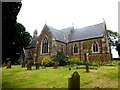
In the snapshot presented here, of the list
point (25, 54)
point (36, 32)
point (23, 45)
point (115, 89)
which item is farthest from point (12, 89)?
point (36, 32)

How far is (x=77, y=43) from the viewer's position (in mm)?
37969

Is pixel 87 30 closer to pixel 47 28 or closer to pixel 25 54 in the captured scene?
pixel 47 28

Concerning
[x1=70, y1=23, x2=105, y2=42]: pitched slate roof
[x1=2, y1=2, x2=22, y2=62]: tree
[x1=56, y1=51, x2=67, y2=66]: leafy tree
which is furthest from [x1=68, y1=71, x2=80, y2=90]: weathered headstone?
[x1=70, y1=23, x2=105, y2=42]: pitched slate roof

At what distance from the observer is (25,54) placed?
1694 inches

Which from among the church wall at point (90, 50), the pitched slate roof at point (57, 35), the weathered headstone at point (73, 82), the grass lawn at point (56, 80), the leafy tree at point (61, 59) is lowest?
the grass lawn at point (56, 80)

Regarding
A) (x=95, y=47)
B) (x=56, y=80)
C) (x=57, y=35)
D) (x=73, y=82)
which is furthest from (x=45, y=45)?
(x=73, y=82)

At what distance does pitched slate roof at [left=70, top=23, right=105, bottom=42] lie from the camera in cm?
3566

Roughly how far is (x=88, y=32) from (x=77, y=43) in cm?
319

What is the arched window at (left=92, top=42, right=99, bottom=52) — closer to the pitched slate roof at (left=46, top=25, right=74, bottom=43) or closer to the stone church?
the stone church

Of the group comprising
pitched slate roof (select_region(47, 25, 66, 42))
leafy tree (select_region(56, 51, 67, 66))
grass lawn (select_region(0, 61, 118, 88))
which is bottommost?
grass lawn (select_region(0, 61, 118, 88))

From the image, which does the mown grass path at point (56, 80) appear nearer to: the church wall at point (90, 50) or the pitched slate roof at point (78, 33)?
the church wall at point (90, 50)

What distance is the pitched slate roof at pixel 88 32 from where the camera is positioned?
35662 mm

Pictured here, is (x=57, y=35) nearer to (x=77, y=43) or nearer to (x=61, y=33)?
(x=61, y=33)

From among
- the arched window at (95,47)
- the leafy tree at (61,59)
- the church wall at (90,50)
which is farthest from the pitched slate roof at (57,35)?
the leafy tree at (61,59)
